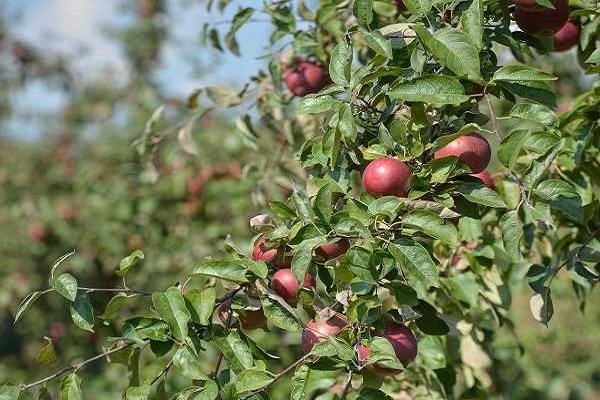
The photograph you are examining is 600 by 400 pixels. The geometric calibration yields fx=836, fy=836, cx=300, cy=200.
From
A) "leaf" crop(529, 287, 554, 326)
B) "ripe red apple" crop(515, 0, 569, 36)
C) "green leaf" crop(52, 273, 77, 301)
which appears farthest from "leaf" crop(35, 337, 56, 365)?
"ripe red apple" crop(515, 0, 569, 36)

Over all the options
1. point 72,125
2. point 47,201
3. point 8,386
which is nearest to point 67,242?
point 47,201

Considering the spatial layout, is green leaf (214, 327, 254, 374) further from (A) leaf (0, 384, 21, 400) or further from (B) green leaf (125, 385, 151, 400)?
(A) leaf (0, 384, 21, 400)

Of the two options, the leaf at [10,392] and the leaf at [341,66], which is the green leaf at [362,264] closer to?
the leaf at [341,66]

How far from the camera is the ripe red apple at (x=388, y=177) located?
974 mm

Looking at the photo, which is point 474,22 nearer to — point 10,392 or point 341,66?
point 341,66

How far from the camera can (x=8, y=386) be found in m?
1.02

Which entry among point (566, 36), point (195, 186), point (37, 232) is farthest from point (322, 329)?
point (37, 232)

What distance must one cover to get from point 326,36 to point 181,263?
1699mm

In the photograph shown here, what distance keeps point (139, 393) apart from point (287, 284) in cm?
22

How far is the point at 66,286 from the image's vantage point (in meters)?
0.99

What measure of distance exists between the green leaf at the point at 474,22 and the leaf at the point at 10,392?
0.67 metres

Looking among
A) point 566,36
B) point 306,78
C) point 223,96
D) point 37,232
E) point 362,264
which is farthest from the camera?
point 37,232

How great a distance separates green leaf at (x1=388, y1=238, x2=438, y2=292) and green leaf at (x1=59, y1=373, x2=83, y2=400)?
407mm

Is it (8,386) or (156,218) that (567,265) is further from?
(156,218)
